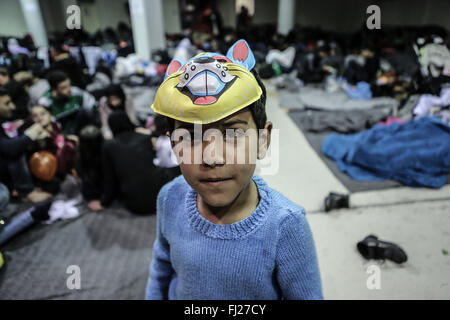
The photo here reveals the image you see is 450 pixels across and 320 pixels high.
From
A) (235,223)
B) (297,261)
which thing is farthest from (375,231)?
(235,223)

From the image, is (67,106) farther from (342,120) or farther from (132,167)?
(342,120)

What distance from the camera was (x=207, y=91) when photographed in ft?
2.19

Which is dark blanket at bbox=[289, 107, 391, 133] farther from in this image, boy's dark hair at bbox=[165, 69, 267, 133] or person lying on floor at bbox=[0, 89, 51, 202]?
boy's dark hair at bbox=[165, 69, 267, 133]

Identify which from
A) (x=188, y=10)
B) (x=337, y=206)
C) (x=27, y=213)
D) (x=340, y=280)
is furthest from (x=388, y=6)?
(x=27, y=213)

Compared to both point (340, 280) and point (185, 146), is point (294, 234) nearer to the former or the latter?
point (185, 146)

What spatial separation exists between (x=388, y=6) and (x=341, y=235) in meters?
9.27

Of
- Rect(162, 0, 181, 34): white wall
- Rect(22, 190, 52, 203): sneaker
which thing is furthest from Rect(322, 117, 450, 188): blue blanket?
Rect(162, 0, 181, 34): white wall

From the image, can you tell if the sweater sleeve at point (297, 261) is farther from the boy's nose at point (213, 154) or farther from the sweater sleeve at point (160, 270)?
the sweater sleeve at point (160, 270)

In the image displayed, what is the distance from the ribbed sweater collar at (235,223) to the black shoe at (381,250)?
1.37m

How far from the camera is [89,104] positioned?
365 centimetres

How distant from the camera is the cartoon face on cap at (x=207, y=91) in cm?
66

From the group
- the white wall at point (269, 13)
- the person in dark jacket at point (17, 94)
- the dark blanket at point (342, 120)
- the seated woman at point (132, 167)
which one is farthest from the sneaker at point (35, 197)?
the white wall at point (269, 13)

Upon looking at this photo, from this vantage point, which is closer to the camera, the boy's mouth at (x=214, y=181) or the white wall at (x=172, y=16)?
the boy's mouth at (x=214, y=181)

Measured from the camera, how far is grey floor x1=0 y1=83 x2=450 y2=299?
5.68 feet
